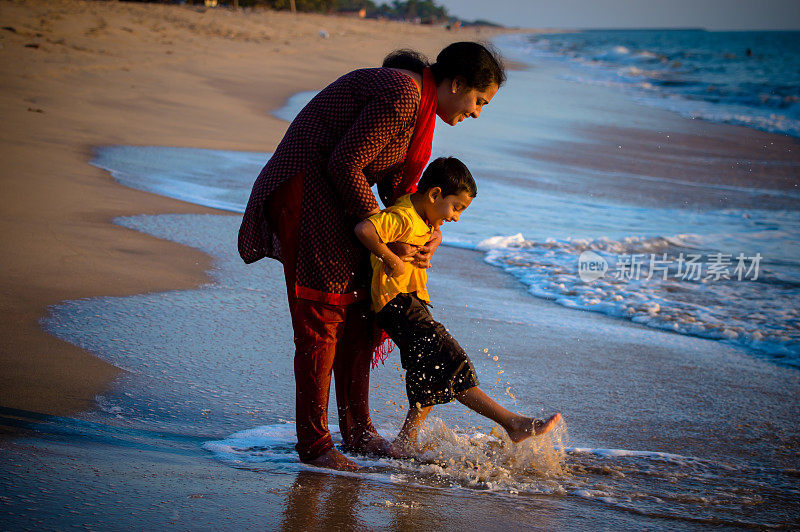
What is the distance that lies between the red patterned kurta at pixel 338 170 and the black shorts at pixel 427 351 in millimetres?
174

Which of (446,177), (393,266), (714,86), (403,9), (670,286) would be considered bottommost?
Answer: (670,286)

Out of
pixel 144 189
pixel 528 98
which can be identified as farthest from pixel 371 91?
pixel 528 98

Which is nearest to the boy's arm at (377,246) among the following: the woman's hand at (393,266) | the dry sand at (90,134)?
the woman's hand at (393,266)

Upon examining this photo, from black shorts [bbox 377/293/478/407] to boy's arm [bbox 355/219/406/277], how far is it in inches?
6.4

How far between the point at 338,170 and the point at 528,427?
3.87 feet

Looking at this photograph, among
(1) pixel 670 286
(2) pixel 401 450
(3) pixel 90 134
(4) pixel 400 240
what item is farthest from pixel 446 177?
(3) pixel 90 134

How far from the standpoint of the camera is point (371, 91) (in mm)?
2547

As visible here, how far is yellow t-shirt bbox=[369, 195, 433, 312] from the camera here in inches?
104

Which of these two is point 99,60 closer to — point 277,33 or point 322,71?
point 322,71

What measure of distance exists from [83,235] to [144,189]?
65.8 inches

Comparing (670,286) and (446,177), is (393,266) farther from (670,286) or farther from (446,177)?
(670,286)

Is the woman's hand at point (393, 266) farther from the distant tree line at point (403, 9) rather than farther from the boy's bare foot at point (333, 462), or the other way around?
the distant tree line at point (403, 9)

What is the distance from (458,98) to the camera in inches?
105

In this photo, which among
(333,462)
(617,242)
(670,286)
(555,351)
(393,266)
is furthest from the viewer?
(617,242)
